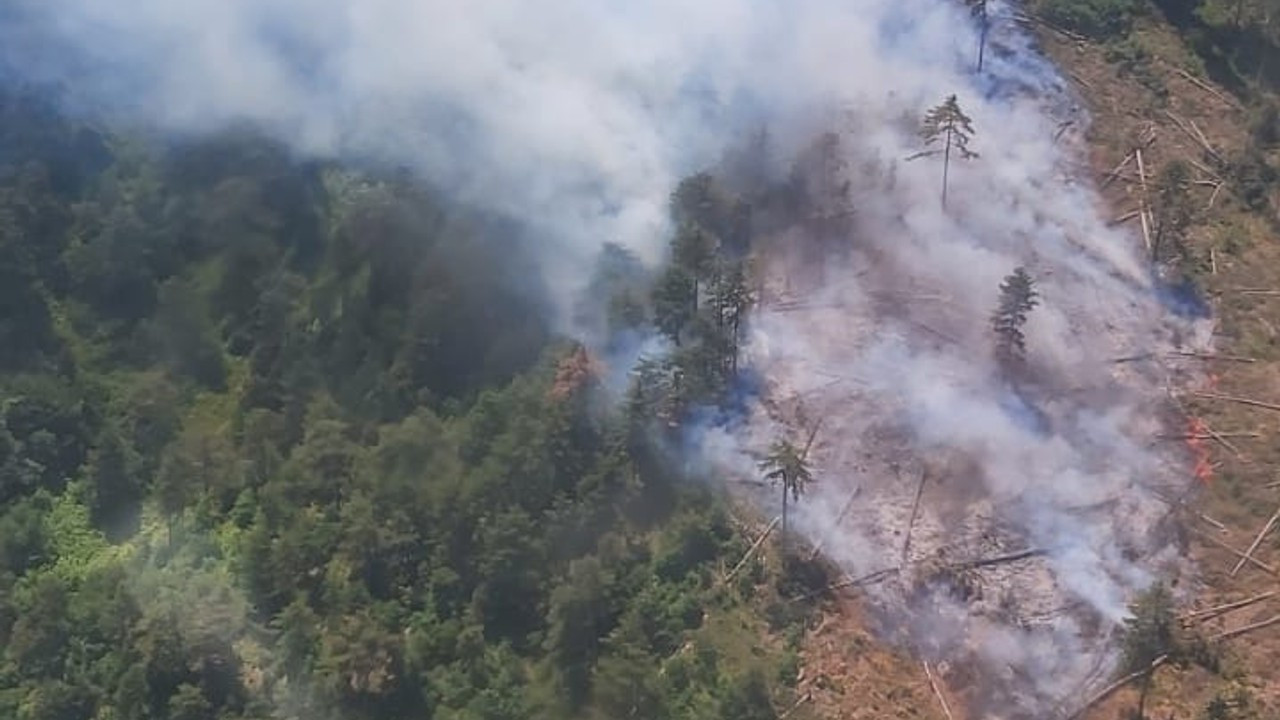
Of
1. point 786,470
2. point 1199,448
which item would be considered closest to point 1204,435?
point 1199,448

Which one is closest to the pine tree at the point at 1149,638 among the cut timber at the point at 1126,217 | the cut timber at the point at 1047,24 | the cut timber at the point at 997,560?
the cut timber at the point at 997,560

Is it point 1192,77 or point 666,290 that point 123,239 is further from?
point 1192,77

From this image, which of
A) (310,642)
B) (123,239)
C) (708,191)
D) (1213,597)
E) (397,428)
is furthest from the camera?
(123,239)

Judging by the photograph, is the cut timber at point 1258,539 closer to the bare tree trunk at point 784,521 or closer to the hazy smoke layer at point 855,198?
the hazy smoke layer at point 855,198

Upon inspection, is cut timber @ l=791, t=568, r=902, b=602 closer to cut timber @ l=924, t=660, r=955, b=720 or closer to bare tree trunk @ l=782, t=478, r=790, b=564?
bare tree trunk @ l=782, t=478, r=790, b=564

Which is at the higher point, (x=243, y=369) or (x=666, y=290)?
(x=666, y=290)

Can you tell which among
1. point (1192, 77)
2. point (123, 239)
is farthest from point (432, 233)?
point (1192, 77)
